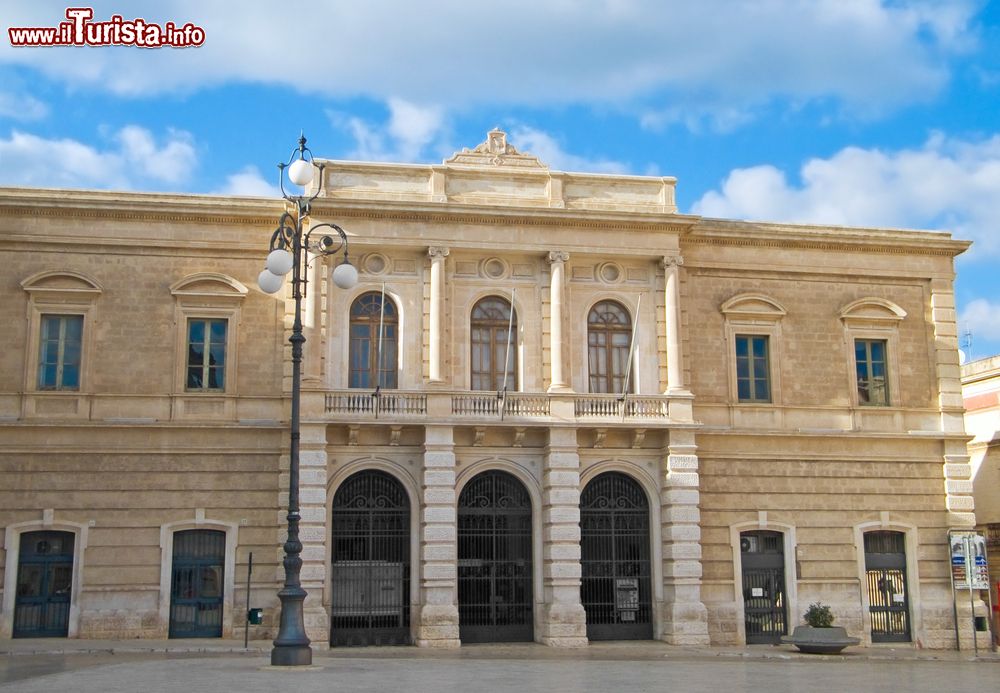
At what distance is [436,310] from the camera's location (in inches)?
1136

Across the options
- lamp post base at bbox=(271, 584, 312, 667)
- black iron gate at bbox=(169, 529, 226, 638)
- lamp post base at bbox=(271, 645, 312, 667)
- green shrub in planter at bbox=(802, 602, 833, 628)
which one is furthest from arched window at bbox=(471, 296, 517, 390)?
lamp post base at bbox=(271, 645, 312, 667)

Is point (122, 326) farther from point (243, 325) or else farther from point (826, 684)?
point (826, 684)

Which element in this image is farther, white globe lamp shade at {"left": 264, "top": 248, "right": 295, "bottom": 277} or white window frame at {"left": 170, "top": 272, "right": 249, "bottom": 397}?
white window frame at {"left": 170, "top": 272, "right": 249, "bottom": 397}

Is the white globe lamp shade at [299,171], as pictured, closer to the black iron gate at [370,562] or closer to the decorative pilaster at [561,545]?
the black iron gate at [370,562]

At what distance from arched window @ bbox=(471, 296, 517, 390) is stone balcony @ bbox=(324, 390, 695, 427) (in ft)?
3.66

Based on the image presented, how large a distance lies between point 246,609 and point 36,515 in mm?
5448

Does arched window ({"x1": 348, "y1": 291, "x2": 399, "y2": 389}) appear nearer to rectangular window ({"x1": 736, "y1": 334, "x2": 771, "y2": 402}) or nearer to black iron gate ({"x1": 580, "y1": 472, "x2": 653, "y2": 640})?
black iron gate ({"x1": 580, "y1": 472, "x2": 653, "y2": 640})

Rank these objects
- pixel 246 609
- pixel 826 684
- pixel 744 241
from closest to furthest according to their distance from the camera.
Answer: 1. pixel 826 684
2. pixel 246 609
3. pixel 744 241

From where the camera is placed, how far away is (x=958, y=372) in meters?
32.0

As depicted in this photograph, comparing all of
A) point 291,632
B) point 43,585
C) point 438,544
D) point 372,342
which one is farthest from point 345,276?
point 43,585

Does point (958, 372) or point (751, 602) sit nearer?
point (751, 602)

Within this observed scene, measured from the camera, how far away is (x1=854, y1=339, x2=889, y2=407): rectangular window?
31.6 metres

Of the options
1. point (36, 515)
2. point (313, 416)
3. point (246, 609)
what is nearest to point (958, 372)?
point (313, 416)

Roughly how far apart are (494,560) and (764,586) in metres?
7.20
